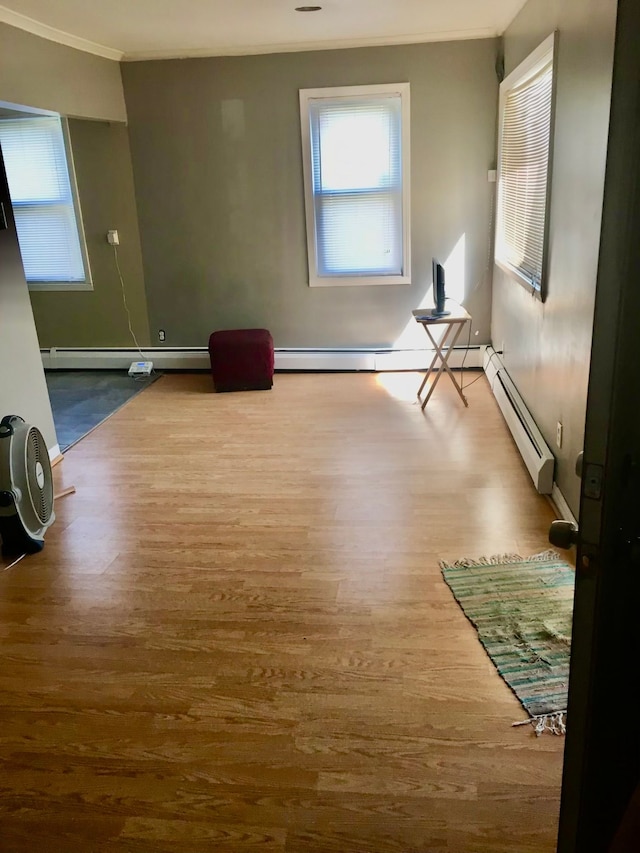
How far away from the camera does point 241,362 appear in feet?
18.5

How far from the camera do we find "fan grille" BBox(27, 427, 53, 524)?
324cm

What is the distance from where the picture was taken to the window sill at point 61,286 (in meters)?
6.25

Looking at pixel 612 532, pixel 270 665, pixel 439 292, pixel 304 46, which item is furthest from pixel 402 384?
pixel 612 532

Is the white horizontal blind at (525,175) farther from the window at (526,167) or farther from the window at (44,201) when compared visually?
the window at (44,201)

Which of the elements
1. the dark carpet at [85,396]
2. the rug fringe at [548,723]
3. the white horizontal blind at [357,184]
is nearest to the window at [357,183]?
the white horizontal blind at [357,184]

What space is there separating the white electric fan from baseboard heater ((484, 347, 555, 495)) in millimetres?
2416

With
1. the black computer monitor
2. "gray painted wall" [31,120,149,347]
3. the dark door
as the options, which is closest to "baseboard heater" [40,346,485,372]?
"gray painted wall" [31,120,149,347]

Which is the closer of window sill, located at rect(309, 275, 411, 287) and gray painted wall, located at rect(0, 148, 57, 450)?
gray painted wall, located at rect(0, 148, 57, 450)

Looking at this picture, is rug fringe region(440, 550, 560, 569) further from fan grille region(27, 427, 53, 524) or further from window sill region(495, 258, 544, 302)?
fan grille region(27, 427, 53, 524)

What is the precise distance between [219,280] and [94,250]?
1.13 metres

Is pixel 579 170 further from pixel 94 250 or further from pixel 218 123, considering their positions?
pixel 94 250

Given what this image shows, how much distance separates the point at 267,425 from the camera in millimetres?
4855

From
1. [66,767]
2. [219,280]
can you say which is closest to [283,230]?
[219,280]

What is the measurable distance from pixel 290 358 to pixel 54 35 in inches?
114
